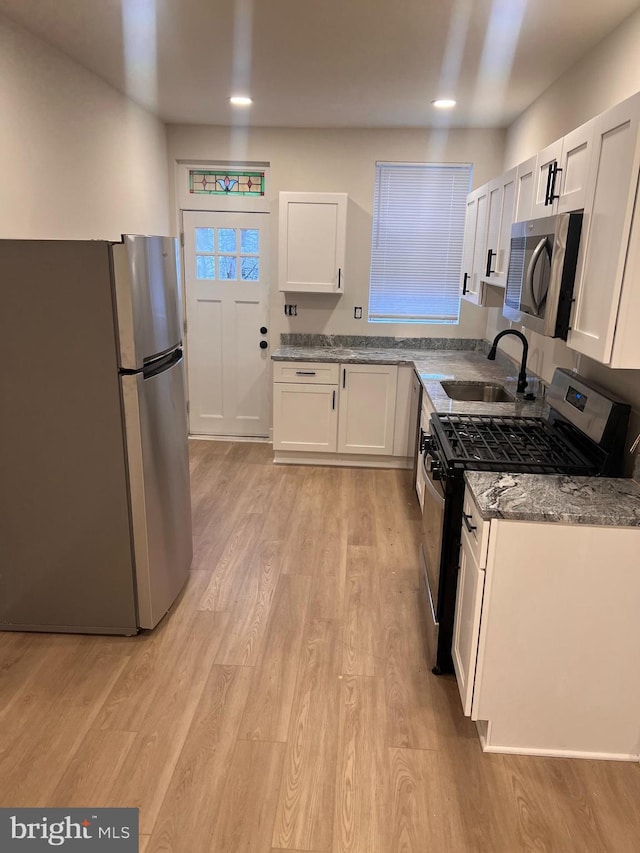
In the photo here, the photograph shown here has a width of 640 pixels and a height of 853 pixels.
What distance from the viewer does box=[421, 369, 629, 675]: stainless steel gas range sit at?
7.32ft

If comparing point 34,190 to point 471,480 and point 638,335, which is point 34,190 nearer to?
point 471,480

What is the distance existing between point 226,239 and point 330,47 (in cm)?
236

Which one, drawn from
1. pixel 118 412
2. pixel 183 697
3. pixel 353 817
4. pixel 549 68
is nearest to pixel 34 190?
pixel 118 412

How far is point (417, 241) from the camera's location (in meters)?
5.00

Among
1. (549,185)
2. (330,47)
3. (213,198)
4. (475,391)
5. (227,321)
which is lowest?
(475,391)

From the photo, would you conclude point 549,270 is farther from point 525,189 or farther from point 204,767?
point 204,767

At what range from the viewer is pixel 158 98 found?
4086 millimetres

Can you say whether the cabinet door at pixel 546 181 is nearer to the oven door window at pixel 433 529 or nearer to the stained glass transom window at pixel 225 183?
the oven door window at pixel 433 529

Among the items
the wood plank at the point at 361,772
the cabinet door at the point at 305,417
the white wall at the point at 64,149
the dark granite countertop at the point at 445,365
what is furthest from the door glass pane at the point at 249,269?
the wood plank at the point at 361,772

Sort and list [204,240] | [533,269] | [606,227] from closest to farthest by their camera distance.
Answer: [606,227]
[533,269]
[204,240]

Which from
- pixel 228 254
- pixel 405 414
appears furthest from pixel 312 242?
pixel 405 414

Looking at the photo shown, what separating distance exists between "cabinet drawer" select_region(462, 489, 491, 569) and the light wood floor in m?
0.69

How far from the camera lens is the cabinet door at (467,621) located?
198 cm

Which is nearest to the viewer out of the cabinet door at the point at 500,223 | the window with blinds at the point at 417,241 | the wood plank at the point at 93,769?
the wood plank at the point at 93,769
